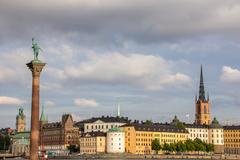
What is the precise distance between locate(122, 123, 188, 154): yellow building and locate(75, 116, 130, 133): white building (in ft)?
45.2

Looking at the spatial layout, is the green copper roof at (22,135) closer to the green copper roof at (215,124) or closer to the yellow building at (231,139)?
the green copper roof at (215,124)

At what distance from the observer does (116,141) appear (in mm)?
146750

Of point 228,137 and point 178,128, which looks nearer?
point 178,128

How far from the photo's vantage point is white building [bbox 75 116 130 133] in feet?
553

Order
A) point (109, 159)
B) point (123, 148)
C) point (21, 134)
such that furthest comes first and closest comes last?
point (21, 134)
point (123, 148)
point (109, 159)

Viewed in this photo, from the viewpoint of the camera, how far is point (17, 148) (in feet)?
586

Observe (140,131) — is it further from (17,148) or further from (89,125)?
(17,148)

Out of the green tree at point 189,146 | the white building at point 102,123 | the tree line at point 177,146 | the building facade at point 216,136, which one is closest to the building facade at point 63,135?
the white building at point 102,123

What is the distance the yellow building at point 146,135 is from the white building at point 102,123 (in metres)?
13.8

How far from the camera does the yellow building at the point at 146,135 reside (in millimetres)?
149750

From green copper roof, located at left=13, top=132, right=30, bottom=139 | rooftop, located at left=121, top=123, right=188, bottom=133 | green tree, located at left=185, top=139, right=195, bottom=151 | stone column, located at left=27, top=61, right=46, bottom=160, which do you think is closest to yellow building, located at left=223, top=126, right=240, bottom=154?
rooftop, located at left=121, top=123, right=188, bottom=133

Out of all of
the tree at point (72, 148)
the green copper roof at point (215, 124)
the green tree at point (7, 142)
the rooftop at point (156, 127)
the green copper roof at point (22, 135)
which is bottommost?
the tree at point (72, 148)

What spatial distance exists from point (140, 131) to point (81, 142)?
19.2 meters

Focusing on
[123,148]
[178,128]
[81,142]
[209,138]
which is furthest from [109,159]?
[209,138]
